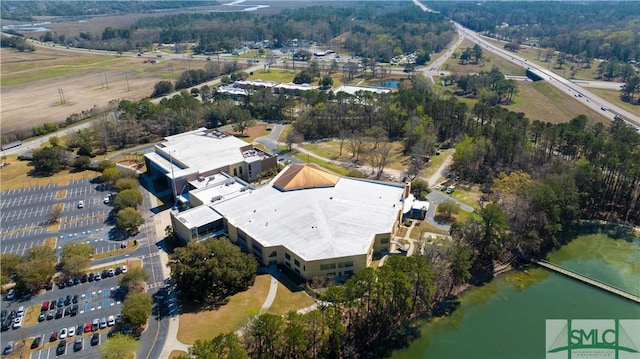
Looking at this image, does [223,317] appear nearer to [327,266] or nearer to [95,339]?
[95,339]

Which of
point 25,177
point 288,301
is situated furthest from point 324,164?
point 25,177

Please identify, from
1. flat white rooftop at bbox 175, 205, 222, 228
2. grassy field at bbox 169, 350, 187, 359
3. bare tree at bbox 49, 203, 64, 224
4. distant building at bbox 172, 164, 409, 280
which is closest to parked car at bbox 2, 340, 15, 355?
grassy field at bbox 169, 350, 187, 359

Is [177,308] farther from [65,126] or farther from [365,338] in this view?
[65,126]

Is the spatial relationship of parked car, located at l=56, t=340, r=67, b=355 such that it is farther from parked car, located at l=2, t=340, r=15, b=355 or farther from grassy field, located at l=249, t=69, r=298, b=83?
grassy field, located at l=249, t=69, r=298, b=83

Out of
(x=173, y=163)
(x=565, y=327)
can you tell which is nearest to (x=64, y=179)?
(x=173, y=163)

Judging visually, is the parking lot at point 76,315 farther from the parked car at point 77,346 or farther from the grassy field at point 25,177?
the grassy field at point 25,177

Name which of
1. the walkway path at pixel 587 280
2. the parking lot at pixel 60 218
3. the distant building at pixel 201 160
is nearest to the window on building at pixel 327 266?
the walkway path at pixel 587 280
